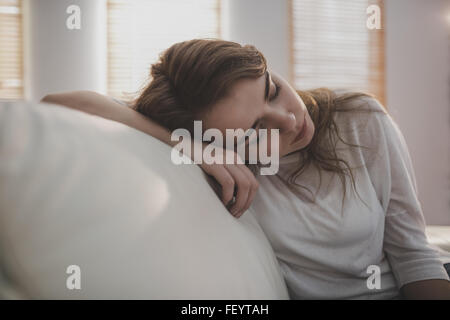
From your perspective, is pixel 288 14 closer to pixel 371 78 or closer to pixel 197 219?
pixel 371 78

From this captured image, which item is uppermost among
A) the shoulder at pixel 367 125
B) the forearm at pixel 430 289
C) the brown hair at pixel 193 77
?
the brown hair at pixel 193 77

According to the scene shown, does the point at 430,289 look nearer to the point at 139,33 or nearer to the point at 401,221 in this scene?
the point at 401,221

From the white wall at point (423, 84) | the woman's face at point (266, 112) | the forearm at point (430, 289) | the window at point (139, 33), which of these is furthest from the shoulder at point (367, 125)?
the white wall at point (423, 84)

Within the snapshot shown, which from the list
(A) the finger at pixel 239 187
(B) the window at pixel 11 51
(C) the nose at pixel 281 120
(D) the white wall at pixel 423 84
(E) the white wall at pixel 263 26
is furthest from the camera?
(D) the white wall at pixel 423 84

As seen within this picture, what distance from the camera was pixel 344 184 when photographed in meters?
0.68

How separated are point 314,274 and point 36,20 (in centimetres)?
306

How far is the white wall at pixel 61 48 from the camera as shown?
111 inches

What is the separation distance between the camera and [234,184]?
0.51 meters

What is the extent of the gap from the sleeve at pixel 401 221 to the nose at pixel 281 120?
8.6 inches

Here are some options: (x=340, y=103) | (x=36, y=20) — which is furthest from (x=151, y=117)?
(x=36, y=20)

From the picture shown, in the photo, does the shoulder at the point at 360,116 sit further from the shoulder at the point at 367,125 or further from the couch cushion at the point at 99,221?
the couch cushion at the point at 99,221

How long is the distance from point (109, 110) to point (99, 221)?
1.08ft

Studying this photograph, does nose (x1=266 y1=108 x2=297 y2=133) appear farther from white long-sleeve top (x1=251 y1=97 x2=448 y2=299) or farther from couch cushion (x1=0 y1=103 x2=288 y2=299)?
couch cushion (x1=0 y1=103 x2=288 y2=299)

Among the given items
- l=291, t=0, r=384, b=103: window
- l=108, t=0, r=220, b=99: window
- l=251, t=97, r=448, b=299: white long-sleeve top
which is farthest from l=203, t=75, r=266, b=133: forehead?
l=291, t=0, r=384, b=103: window
